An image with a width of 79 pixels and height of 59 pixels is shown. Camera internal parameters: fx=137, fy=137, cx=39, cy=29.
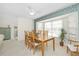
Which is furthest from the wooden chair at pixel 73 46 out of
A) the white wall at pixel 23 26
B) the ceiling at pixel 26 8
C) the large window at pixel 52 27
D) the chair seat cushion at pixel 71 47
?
the white wall at pixel 23 26

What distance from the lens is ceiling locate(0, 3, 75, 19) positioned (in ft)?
7.81

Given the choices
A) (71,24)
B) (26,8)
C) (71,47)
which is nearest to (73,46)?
(71,47)

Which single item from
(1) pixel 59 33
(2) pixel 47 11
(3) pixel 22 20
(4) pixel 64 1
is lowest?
(1) pixel 59 33

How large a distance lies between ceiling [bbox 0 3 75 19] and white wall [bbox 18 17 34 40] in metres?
0.09

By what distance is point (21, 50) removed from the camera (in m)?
2.43

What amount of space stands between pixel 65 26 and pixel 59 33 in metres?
0.16

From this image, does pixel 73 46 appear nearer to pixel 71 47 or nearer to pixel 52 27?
pixel 71 47

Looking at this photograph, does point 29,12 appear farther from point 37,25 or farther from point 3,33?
point 3,33

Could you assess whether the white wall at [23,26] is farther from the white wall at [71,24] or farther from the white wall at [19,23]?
the white wall at [71,24]

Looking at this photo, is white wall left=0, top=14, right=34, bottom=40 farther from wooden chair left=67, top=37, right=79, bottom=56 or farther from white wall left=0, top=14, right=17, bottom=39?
wooden chair left=67, top=37, right=79, bottom=56

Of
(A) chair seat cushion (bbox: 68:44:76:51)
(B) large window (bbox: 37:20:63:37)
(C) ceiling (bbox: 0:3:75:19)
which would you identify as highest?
(C) ceiling (bbox: 0:3:75:19)

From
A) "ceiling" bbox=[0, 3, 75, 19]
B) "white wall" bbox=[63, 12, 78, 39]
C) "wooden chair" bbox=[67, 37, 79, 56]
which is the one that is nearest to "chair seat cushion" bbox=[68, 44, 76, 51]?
"wooden chair" bbox=[67, 37, 79, 56]

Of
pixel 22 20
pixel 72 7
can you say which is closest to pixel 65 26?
pixel 72 7

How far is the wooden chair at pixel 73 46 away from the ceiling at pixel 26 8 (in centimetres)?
61
